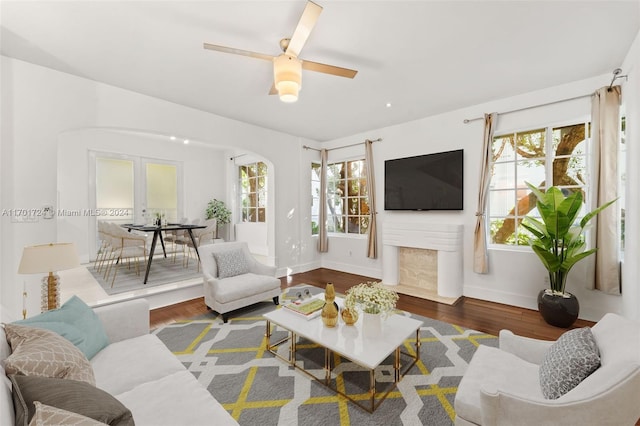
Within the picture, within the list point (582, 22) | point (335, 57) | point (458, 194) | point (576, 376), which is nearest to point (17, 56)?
point (335, 57)

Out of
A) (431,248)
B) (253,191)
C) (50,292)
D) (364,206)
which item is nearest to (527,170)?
(431,248)

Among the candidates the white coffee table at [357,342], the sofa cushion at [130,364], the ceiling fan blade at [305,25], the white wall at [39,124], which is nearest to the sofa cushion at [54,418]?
the sofa cushion at [130,364]

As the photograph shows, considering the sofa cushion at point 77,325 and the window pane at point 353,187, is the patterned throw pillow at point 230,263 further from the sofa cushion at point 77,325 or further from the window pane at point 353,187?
the window pane at point 353,187

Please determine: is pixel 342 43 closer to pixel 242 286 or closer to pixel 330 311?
pixel 330 311

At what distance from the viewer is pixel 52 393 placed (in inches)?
35.4

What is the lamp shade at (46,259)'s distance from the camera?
75.4 inches

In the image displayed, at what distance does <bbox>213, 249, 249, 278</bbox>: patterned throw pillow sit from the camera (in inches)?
133

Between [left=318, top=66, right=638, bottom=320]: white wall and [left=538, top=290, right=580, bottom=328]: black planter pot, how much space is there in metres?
0.38

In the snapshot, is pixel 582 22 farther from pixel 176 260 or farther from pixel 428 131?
pixel 176 260

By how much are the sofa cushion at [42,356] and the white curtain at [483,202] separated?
13.2 ft

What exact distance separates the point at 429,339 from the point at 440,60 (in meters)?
2.71

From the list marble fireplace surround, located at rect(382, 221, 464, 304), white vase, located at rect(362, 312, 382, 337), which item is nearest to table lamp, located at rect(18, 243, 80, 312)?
white vase, located at rect(362, 312, 382, 337)

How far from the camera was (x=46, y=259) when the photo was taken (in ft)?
6.41

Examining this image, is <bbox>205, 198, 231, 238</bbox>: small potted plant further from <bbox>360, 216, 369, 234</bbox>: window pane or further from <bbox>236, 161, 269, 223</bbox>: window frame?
<bbox>360, 216, 369, 234</bbox>: window pane
